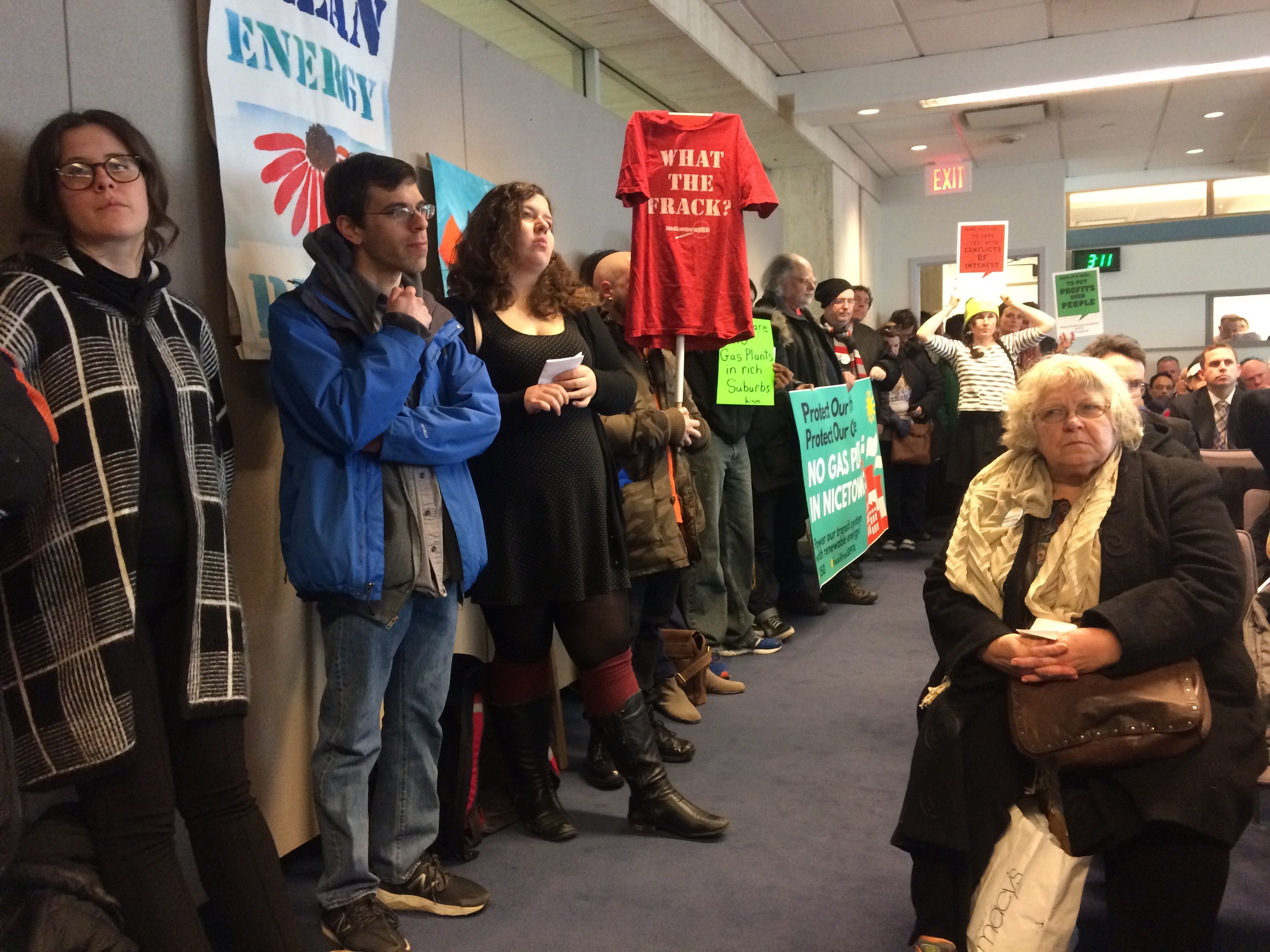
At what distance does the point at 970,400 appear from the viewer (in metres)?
5.56

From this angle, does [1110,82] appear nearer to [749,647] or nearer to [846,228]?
[846,228]

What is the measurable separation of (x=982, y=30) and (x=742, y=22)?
157 centimetres

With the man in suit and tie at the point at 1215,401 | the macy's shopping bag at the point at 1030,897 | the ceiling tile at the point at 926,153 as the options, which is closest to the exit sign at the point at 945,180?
the ceiling tile at the point at 926,153

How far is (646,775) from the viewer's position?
255cm

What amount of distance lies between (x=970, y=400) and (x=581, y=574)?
12.4 feet

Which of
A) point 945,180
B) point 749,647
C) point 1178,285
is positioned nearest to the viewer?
point 749,647

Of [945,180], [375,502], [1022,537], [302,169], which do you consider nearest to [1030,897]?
[1022,537]

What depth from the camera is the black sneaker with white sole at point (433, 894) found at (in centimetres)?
219

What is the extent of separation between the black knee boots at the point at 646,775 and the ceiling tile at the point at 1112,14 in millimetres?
5155

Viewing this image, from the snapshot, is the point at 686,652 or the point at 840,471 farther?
the point at 840,471

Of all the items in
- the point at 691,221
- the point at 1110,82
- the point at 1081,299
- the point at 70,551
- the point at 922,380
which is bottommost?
the point at 70,551

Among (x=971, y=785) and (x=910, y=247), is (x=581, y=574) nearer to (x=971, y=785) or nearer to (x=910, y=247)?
(x=971, y=785)

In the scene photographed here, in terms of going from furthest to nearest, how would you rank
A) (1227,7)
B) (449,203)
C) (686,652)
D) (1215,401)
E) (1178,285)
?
(1178,285)
(1227,7)
(1215,401)
(686,652)
(449,203)

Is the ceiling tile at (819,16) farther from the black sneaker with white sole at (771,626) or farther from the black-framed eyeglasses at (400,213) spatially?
the black-framed eyeglasses at (400,213)
